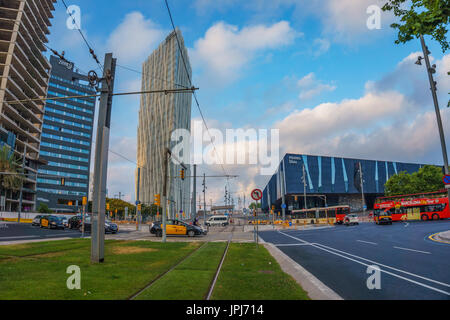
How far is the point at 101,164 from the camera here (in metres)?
9.86

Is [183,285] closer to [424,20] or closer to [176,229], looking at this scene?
[424,20]

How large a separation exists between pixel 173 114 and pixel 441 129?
102919 millimetres

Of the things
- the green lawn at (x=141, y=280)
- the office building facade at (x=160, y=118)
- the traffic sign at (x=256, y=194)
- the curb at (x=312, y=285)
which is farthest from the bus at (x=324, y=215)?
the office building facade at (x=160, y=118)

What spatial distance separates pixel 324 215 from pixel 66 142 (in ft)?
340

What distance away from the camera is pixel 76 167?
114 metres

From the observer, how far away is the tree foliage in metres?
68.1

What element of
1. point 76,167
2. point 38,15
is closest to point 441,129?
point 38,15

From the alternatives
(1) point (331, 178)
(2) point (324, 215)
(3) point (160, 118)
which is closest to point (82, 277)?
(2) point (324, 215)

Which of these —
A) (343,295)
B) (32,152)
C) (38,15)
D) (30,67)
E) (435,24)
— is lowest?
(343,295)

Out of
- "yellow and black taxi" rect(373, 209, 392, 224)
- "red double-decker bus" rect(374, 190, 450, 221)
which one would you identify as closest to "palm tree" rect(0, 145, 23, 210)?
"yellow and black taxi" rect(373, 209, 392, 224)

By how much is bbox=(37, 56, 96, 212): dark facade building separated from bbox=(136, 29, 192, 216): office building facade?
23148mm

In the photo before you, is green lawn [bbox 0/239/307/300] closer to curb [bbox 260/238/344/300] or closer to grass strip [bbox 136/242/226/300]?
grass strip [bbox 136/242/226/300]

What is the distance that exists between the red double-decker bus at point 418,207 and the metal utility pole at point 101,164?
3730cm

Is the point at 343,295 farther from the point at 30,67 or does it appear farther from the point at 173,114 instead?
the point at 173,114
